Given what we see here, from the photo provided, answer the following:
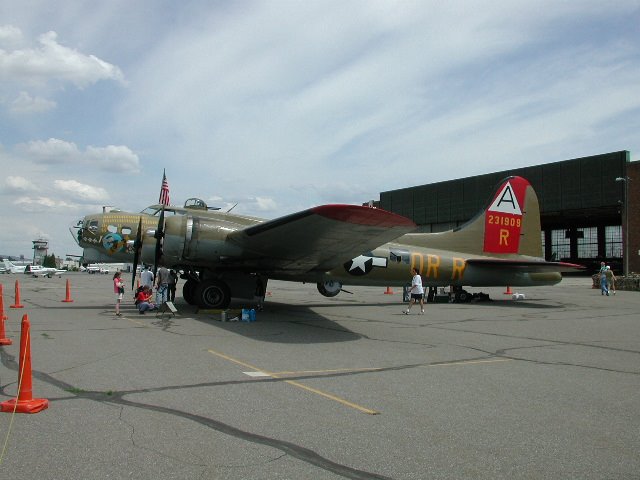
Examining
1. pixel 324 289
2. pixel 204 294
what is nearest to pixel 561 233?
pixel 324 289

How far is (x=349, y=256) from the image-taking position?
1430cm

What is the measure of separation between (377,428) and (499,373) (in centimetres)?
331

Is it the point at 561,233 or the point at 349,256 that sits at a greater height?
the point at 561,233

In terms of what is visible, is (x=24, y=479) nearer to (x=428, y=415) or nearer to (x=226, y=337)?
(x=428, y=415)

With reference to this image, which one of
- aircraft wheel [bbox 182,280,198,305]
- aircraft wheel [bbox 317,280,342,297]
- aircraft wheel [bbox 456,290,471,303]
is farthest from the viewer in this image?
aircraft wheel [bbox 456,290,471,303]

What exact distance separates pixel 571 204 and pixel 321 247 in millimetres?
43418

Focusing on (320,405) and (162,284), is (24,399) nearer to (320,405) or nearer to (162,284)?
(320,405)

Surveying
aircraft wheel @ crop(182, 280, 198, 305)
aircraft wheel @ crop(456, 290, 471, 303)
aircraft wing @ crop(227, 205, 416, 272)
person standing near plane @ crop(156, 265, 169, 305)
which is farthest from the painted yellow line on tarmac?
aircraft wheel @ crop(456, 290, 471, 303)

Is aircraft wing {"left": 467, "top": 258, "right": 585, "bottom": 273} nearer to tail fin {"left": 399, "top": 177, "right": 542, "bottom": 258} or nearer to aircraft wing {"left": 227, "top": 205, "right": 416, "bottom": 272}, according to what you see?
tail fin {"left": 399, "top": 177, "right": 542, "bottom": 258}

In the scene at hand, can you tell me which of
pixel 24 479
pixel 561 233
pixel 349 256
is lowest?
pixel 24 479

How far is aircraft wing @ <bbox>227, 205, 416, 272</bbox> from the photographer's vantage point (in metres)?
10.6

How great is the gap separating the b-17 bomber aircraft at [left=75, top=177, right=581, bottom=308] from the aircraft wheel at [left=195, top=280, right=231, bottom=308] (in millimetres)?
28

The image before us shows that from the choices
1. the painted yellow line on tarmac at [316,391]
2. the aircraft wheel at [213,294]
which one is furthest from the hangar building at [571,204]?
the painted yellow line on tarmac at [316,391]

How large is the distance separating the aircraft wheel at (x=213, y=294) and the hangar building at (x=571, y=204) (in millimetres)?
33852
